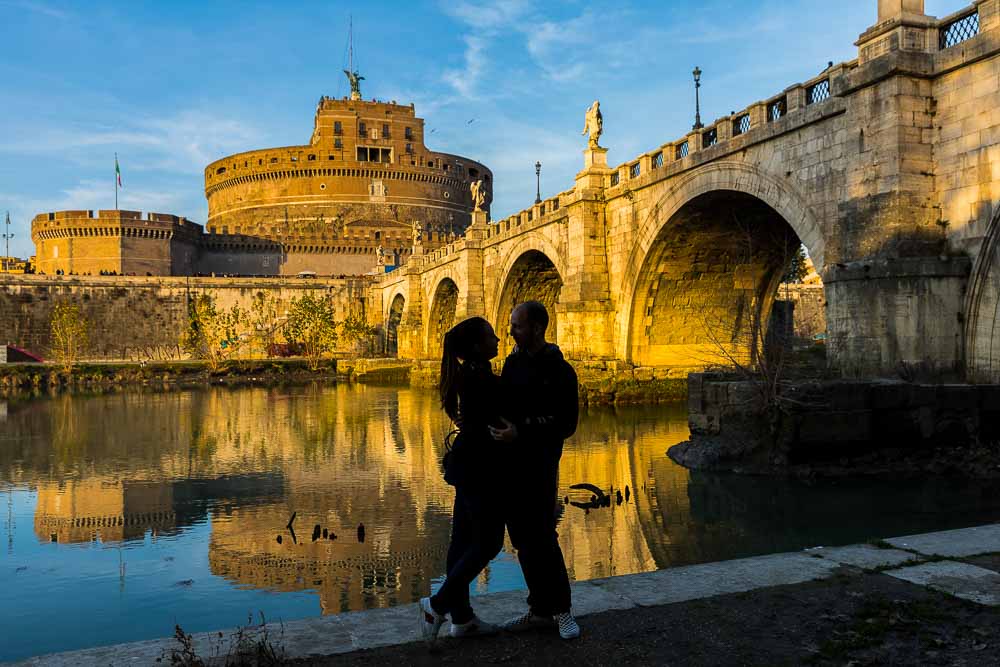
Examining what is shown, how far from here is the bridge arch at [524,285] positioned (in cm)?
3369

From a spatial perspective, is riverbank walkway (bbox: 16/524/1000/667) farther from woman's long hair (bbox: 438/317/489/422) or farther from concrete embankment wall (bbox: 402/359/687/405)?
concrete embankment wall (bbox: 402/359/687/405)

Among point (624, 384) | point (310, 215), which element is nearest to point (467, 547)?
point (624, 384)

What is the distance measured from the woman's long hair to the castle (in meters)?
66.9

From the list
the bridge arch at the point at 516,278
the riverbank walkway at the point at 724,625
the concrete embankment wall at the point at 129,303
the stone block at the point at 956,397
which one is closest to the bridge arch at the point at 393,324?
the concrete embankment wall at the point at 129,303

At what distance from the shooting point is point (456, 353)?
4293 millimetres

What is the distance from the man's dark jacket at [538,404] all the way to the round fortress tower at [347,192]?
249 ft

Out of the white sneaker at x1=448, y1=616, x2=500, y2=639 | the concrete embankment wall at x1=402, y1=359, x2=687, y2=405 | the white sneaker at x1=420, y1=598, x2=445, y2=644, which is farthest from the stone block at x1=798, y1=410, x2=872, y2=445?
the concrete embankment wall at x1=402, y1=359, x2=687, y2=405

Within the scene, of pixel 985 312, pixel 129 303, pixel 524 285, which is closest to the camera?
pixel 985 312

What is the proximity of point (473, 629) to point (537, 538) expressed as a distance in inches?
24.0

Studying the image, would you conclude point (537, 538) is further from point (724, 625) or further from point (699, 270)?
point (699, 270)

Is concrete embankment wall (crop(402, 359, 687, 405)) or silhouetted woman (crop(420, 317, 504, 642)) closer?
silhouetted woman (crop(420, 317, 504, 642))

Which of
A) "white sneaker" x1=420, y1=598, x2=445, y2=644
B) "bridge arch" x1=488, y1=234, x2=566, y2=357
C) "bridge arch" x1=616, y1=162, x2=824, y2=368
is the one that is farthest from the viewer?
"bridge arch" x1=488, y1=234, x2=566, y2=357

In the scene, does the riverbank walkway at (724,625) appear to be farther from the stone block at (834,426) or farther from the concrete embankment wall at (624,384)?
the concrete embankment wall at (624,384)

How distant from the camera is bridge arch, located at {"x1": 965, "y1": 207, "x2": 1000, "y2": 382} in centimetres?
1235
